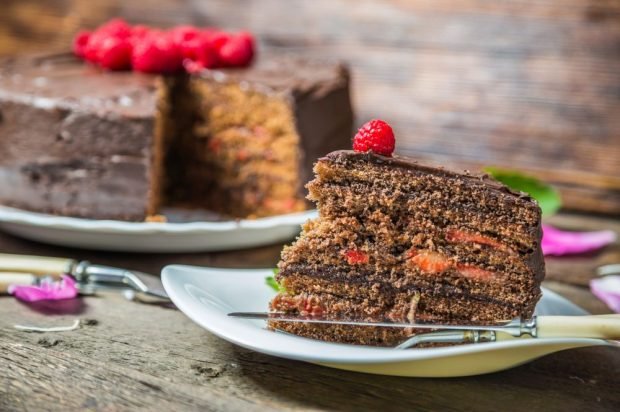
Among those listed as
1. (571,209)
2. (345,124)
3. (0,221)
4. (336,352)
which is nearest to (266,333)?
(336,352)

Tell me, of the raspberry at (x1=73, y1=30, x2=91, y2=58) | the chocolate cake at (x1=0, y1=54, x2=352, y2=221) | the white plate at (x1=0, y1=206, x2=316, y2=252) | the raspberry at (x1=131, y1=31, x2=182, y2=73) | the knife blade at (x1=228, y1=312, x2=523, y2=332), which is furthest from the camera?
the raspberry at (x1=73, y1=30, x2=91, y2=58)

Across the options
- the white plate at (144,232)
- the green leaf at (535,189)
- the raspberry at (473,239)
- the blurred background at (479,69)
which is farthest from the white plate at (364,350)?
the blurred background at (479,69)

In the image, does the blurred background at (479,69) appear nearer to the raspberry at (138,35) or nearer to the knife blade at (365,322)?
the raspberry at (138,35)

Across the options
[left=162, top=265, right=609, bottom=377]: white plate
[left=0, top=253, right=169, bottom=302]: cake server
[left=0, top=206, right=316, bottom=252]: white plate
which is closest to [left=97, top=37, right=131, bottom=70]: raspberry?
[left=0, top=206, right=316, bottom=252]: white plate

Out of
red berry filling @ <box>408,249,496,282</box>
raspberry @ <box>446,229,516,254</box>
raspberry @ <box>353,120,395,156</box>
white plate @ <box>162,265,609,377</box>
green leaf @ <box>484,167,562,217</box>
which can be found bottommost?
white plate @ <box>162,265,609,377</box>

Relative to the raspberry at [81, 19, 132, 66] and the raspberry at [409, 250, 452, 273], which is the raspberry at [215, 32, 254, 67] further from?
the raspberry at [409, 250, 452, 273]
